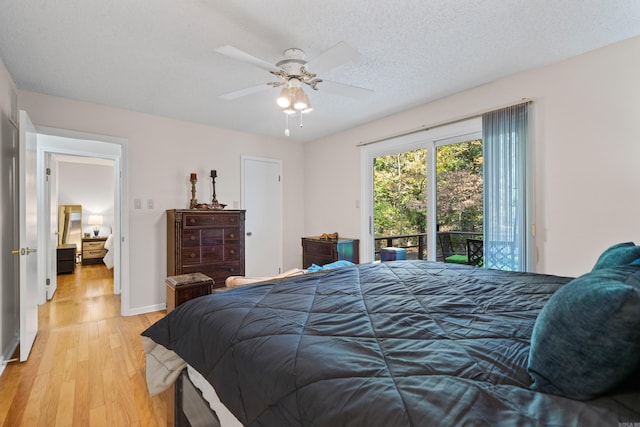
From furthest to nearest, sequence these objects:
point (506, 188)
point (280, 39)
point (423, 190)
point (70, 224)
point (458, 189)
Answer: point (70, 224) < point (423, 190) < point (458, 189) < point (506, 188) < point (280, 39)

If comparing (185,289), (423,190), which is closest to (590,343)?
(185,289)

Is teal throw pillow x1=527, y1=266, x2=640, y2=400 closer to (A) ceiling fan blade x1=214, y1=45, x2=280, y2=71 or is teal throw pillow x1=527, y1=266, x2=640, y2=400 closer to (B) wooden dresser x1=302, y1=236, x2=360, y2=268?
(A) ceiling fan blade x1=214, y1=45, x2=280, y2=71

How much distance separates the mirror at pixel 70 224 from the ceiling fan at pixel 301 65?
7.20 m

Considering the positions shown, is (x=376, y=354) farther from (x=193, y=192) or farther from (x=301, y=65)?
(x=193, y=192)

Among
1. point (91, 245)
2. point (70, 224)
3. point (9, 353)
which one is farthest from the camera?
point (70, 224)

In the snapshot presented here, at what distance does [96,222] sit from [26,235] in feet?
20.1

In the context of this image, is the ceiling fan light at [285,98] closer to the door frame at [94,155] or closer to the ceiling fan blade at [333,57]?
the ceiling fan blade at [333,57]

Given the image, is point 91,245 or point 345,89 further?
point 91,245

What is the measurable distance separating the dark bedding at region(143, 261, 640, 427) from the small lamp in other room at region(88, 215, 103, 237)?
7.57 m

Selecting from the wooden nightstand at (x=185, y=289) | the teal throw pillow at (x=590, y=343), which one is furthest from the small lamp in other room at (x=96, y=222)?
the teal throw pillow at (x=590, y=343)

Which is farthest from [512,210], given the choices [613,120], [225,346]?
[225,346]

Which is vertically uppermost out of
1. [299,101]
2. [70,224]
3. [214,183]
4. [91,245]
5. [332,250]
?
[299,101]

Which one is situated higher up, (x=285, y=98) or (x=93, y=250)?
(x=285, y=98)

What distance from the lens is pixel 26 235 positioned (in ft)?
8.05
